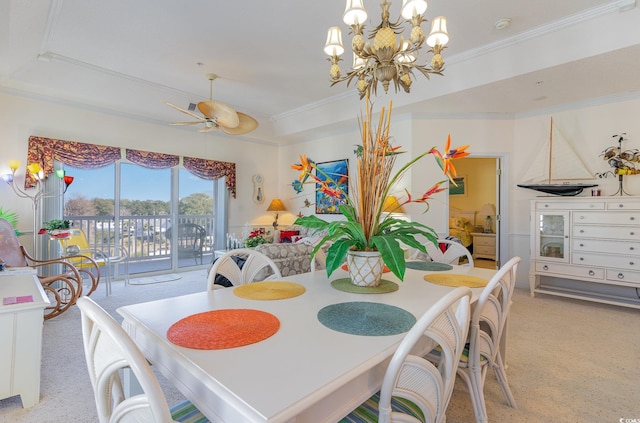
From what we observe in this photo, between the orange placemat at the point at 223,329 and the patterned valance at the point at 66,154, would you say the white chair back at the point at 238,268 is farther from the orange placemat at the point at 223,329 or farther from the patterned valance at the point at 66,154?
the patterned valance at the point at 66,154

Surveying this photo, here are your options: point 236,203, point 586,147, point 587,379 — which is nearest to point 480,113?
point 586,147

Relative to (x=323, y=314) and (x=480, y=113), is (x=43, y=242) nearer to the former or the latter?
(x=323, y=314)

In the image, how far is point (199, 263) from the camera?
5992 millimetres

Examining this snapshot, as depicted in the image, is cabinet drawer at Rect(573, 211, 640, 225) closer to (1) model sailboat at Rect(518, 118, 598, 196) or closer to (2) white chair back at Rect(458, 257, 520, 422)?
(1) model sailboat at Rect(518, 118, 598, 196)

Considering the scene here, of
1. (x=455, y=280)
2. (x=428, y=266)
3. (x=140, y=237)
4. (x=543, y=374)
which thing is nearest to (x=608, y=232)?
(x=543, y=374)

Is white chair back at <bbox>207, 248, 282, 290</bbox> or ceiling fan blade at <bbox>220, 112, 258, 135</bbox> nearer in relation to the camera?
white chair back at <bbox>207, 248, 282, 290</bbox>

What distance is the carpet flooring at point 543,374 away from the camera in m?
1.74

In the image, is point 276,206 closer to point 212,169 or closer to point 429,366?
point 212,169

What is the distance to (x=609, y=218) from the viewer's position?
3.52m

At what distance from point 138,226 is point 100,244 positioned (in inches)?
23.5

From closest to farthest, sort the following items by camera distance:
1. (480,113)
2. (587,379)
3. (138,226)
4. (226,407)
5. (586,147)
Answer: (226,407)
(587,379)
(586,147)
(480,113)
(138,226)

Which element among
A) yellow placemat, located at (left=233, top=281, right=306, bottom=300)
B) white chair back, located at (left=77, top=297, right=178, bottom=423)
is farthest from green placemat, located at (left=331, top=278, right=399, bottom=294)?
white chair back, located at (left=77, top=297, right=178, bottom=423)

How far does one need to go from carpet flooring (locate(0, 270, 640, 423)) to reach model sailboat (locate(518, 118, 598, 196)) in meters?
1.53

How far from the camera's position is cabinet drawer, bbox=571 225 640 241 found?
337cm
